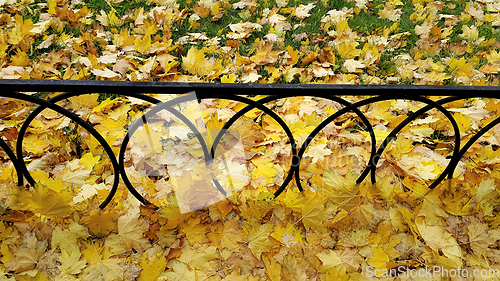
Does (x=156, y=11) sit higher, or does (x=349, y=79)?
(x=156, y=11)

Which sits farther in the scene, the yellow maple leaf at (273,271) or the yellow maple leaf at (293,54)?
the yellow maple leaf at (293,54)

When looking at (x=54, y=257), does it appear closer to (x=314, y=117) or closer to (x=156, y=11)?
(x=314, y=117)

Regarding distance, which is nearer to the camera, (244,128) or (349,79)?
(244,128)

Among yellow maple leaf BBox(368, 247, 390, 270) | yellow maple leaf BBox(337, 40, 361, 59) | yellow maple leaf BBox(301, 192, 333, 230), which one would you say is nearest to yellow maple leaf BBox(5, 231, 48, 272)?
yellow maple leaf BBox(301, 192, 333, 230)

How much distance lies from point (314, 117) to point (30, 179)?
5.00ft

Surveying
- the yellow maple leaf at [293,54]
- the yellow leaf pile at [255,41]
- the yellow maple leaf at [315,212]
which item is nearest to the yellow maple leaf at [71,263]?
the yellow maple leaf at [315,212]

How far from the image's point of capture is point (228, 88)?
1.10m

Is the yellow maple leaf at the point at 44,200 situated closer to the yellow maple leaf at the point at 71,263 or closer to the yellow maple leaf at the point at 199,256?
the yellow maple leaf at the point at 71,263

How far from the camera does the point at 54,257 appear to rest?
135cm

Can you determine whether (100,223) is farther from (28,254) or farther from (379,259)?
(379,259)

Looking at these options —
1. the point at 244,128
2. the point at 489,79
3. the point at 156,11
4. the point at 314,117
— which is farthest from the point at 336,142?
the point at 156,11

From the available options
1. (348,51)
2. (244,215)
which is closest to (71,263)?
(244,215)

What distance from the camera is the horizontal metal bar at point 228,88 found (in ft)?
3.45

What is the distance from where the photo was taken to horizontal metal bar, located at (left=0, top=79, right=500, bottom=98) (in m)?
1.05
